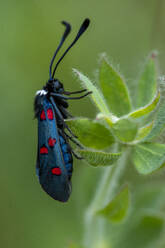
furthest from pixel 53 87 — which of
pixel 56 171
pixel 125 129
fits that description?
pixel 125 129

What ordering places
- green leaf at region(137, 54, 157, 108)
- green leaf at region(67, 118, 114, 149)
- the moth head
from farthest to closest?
the moth head
green leaf at region(137, 54, 157, 108)
green leaf at region(67, 118, 114, 149)

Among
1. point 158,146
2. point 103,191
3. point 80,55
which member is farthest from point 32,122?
point 158,146

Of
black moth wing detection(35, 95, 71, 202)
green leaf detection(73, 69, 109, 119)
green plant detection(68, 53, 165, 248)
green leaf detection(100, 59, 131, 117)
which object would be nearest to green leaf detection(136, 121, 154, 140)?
green plant detection(68, 53, 165, 248)

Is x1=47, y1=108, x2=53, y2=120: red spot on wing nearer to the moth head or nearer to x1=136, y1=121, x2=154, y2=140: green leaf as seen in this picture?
the moth head

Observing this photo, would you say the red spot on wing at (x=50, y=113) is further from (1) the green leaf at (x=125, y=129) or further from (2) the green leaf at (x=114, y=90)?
(1) the green leaf at (x=125, y=129)

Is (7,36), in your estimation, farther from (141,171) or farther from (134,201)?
(141,171)

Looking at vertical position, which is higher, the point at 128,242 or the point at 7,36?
the point at 7,36

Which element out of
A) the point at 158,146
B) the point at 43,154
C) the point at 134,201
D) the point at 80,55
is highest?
the point at 80,55
